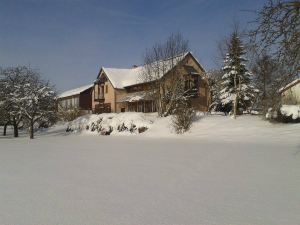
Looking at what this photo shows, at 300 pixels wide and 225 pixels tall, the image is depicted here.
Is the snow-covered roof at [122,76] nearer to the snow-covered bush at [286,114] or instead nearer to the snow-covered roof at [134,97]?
the snow-covered roof at [134,97]

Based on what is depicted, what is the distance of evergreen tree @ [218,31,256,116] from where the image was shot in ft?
118

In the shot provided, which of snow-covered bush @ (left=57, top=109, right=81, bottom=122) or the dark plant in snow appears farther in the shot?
snow-covered bush @ (left=57, top=109, right=81, bottom=122)

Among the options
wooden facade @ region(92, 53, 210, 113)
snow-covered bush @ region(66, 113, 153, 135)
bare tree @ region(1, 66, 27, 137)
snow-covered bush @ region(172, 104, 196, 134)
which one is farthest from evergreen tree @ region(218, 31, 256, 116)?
bare tree @ region(1, 66, 27, 137)

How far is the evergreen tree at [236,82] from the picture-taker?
1412 inches

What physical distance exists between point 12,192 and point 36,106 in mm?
26941

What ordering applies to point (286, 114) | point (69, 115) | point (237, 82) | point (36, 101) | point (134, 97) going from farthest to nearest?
point (69, 115) → point (134, 97) → point (237, 82) → point (36, 101) → point (286, 114)

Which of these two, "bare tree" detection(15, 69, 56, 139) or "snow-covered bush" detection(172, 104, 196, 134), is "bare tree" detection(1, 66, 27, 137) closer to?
"bare tree" detection(15, 69, 56, 139)

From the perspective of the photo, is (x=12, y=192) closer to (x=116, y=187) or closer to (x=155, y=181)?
(x=116, y=187)

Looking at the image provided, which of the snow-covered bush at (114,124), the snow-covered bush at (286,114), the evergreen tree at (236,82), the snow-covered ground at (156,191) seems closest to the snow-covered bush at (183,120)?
the snow-covered bush at (114,124)

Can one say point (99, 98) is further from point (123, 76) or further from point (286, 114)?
point (286, 114)

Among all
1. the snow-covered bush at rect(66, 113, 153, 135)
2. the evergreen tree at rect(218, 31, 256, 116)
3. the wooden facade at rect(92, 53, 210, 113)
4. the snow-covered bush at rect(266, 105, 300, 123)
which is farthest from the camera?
the wooden facade at rect(92, 53, 210, 113)

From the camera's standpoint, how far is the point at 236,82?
38.2m

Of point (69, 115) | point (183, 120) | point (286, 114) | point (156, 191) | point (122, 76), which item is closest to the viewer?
point (156, 191)

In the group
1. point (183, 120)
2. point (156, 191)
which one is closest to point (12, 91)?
point (183, 120)
